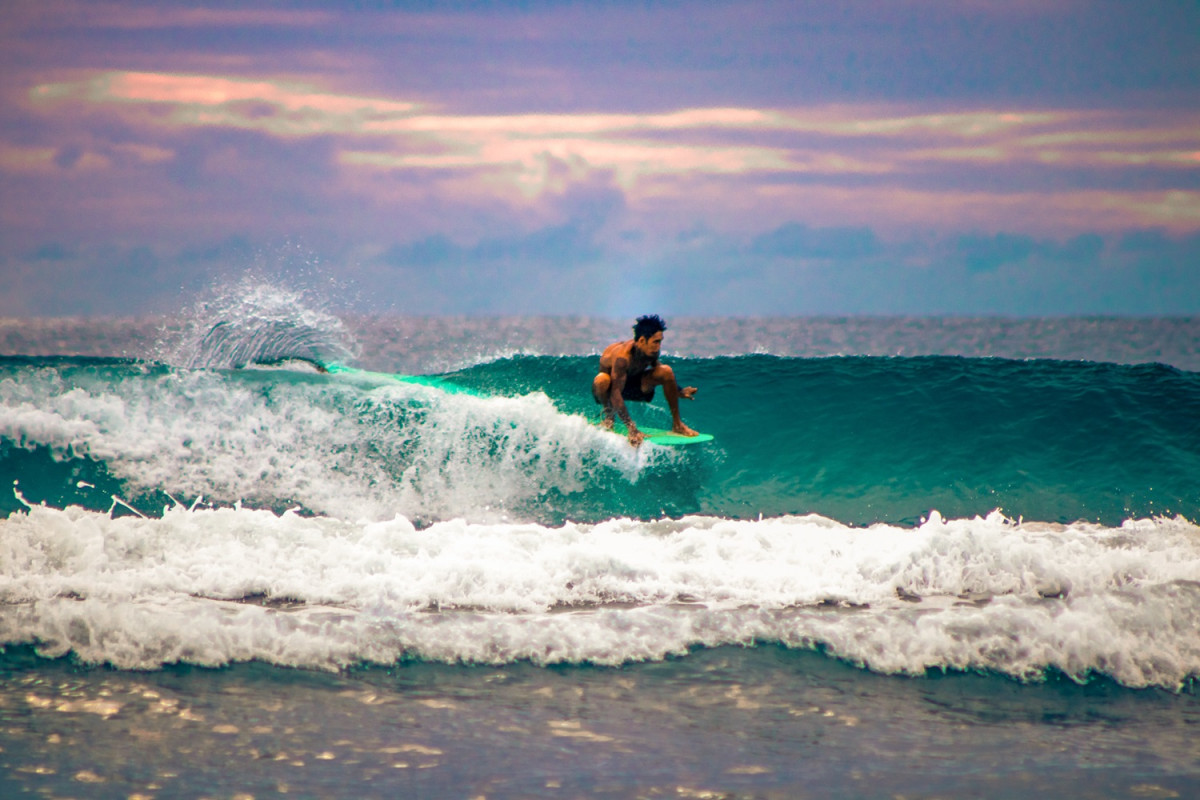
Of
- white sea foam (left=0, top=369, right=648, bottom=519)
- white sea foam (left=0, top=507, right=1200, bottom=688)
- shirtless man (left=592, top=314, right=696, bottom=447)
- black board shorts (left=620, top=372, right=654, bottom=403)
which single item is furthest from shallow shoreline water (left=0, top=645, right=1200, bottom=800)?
black board shorts (left=620, top=372, right=654, bottom=403)

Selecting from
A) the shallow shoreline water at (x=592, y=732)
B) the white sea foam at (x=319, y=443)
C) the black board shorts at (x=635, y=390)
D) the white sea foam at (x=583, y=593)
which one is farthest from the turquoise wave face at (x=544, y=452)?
the shallow shoreline water at (x=592, y=732)

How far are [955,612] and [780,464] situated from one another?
4.98 meters

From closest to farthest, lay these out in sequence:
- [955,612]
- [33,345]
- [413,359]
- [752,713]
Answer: [752,713]
[955,612]
[413,359]
[33,345]

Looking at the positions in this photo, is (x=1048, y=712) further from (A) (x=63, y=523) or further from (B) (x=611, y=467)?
(A) (x=63, y=523)

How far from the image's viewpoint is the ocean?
3.58 m

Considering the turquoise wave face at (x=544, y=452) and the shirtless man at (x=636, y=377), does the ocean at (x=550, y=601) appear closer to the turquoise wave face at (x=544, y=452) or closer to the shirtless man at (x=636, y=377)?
the turquoise wave face at (x=544, y=452)

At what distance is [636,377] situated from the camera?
8805mm

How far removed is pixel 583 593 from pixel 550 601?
0.85ft

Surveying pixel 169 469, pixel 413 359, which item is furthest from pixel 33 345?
pixel 169 469

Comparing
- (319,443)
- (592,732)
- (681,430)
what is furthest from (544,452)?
(592,732)

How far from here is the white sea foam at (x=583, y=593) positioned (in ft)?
15.1

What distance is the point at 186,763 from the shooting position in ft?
11.4

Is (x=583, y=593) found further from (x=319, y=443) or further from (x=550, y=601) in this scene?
(x=319, y=443)

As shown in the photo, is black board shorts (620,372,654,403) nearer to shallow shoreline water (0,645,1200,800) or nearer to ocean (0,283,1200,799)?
ocean (0,283,1200,799)
